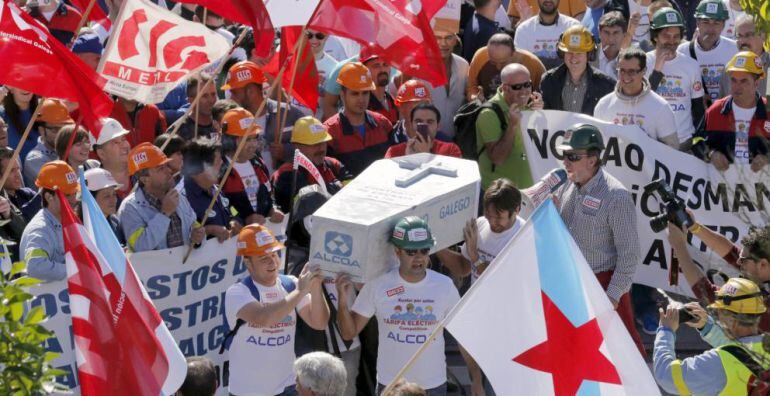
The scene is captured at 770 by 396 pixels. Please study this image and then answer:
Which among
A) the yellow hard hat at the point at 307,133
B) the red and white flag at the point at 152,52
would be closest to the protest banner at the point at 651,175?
the yellow hard hat at the point at 307,133

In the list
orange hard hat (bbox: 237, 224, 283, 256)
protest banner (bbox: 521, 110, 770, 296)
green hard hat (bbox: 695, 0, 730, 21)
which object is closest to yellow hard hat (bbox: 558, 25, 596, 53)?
protest banner (bbox: 521, 110, 770, 296)

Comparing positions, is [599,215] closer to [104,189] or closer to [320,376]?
[320,376]

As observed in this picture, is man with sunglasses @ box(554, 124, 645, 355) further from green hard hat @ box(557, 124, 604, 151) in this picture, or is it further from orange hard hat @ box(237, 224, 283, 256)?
orange hard hat @ box(237, 224, 283, 256)

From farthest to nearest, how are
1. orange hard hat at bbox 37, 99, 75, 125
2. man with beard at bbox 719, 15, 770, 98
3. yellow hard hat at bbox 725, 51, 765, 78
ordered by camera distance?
man with beard at bbox 719, 15, 770, 98 → yellow hard hat at bbox 725, 51, 765, 78 → orange hard hat at bbox 37, 99, 75, 125

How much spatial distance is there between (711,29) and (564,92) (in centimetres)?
189

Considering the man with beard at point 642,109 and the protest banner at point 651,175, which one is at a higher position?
the man with beard at point 642,109

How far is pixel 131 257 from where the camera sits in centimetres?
986

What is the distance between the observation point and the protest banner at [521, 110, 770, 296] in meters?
11.4

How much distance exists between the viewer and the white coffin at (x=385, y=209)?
8688mm

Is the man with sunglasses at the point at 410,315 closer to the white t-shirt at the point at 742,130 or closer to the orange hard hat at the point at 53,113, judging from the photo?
the orange hard hat at the point at 53,113

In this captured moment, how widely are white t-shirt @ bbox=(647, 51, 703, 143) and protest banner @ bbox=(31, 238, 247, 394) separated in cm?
419

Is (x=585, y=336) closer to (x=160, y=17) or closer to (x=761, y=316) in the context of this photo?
(x=761, y=316)

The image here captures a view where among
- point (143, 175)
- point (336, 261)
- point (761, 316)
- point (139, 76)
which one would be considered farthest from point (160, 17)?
point (761, 316)

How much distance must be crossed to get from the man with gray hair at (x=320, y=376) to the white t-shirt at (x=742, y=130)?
189 inches
